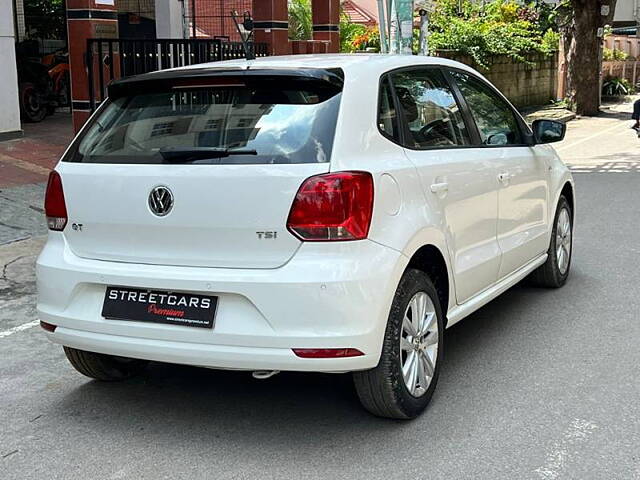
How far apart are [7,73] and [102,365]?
28.3 ft

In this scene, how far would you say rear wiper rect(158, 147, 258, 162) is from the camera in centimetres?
390

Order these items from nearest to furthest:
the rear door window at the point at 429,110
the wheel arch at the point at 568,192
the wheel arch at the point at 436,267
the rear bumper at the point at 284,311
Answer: the rear bumper at the point at 284,311
the wheel arch at the point at 436,267
the rear door window at the point at 429,110
the wheel arch at the point at 568,192

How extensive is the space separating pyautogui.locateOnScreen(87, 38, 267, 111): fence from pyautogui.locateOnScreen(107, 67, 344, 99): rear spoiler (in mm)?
6633

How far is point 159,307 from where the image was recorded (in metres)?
3.91

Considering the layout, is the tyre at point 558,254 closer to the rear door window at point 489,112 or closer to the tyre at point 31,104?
the rear door window at point 489,112

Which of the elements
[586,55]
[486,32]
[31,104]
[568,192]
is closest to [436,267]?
[568,192]

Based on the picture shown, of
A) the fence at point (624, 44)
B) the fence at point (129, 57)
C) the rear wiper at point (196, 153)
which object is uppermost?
the fence at point (624, 44)

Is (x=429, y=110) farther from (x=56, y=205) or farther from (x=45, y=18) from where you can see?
(x=45, y=18)

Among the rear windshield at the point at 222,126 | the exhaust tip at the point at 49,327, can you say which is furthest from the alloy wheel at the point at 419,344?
the exhaust tip at the point at 49,327

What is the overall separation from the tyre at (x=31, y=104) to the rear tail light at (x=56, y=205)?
11.3 metres

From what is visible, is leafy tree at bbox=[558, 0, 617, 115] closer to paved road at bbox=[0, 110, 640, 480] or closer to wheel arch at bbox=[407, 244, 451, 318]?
paved road at bbox=[0, 110, 640, 480]

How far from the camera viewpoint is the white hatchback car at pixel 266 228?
3734 mm

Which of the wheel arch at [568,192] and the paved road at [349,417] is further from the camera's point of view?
the wheel arch at [568,192]

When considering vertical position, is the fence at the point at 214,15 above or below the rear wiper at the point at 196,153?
above
